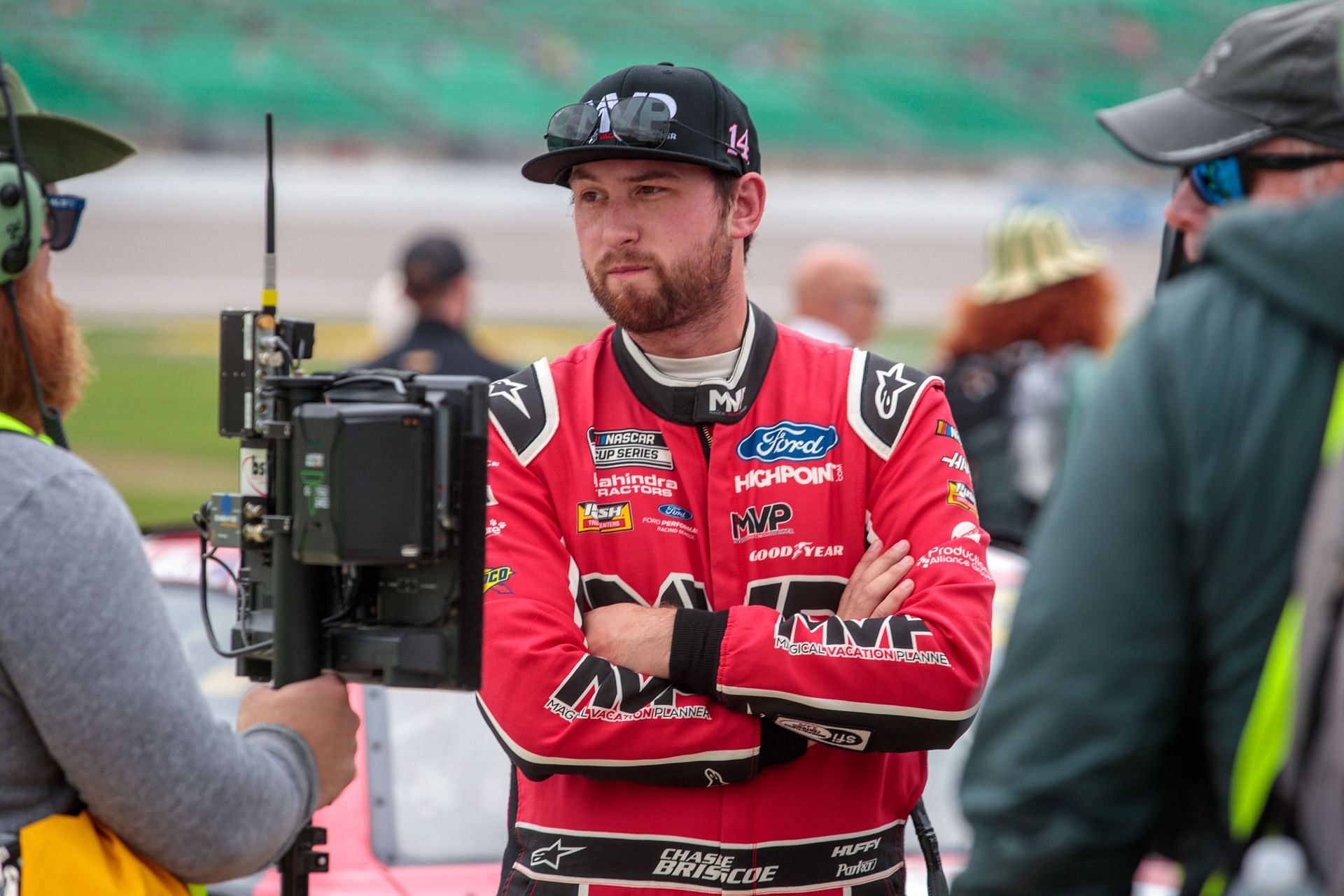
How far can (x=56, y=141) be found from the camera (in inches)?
76.8

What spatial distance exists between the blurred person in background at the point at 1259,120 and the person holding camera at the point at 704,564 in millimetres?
640

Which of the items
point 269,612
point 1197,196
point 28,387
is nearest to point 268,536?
point 269,612

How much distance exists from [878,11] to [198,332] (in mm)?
16559

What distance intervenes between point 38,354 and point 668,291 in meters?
0.92

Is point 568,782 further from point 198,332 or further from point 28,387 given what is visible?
point 198,332

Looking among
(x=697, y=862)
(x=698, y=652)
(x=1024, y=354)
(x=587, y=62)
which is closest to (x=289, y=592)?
(x=698, y=652)

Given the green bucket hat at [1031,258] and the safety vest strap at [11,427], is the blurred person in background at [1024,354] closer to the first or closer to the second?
the green bucket hat at [1031,258]

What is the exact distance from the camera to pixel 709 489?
214 centimetres

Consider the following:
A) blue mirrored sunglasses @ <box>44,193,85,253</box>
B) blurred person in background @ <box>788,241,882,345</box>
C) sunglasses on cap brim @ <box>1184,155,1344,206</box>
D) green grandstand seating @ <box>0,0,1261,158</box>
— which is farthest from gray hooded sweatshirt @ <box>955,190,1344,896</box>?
green grandstand seating @ <box>0,0,1261,158</box>

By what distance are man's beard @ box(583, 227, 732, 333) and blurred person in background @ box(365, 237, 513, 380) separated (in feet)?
9.51

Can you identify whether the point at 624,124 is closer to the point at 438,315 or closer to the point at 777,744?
the point at 777,744

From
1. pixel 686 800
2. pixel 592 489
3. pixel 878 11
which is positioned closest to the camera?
pixel 686 800

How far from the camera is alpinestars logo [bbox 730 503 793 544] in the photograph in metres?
2.13

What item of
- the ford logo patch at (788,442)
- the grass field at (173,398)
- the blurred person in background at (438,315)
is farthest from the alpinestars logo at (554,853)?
the grass field at (173,398)
